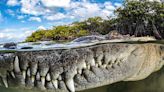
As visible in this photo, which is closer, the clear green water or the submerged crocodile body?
the submerged crocodile body

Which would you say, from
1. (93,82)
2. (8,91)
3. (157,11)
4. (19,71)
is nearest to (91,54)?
(93,82)

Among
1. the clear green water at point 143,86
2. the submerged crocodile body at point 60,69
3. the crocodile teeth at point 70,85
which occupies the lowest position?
the clear green water at point 143,86

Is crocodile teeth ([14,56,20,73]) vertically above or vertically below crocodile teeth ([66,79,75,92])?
above

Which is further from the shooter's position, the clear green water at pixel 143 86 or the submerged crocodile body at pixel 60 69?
the clear green water at pixel 143 86

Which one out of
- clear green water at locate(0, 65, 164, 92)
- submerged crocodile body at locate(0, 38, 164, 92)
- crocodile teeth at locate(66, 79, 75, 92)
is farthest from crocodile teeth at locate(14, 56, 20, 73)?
clear green water at locate(0, 65, 164, 92)

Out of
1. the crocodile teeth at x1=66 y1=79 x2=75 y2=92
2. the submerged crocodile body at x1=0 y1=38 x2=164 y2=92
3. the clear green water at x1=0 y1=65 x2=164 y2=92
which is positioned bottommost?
the clear green water at x1=0 y1=65 x2=164 y2=92

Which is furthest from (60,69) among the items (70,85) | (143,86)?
(143,86)

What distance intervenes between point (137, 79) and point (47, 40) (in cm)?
364

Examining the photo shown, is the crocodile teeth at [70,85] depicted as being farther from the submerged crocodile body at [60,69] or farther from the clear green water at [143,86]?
the clear green water at [143,86]

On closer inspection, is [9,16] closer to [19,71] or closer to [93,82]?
[19,71]

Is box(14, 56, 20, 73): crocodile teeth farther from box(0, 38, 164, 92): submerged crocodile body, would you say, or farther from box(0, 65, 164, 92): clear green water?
box(0, 65, 164, 92): clear green water

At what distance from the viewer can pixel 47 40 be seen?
6.09 m

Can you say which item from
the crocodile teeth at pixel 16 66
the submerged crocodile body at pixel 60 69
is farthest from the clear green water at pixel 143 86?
the crocodile teeth at pixel 16 66

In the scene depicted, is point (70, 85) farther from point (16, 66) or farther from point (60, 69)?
point (16, 66)
